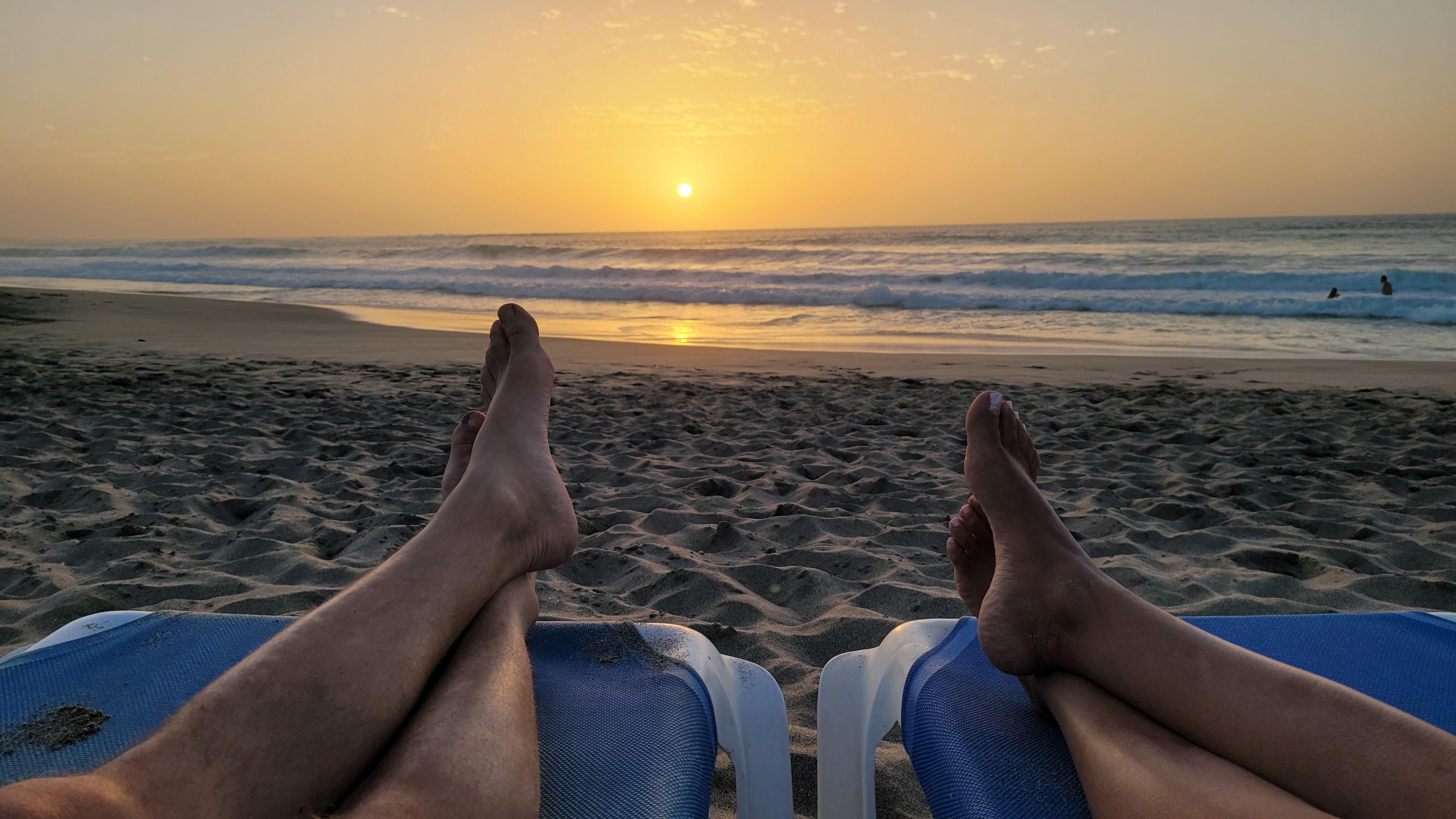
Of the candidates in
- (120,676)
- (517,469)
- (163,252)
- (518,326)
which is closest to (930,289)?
(518,326)

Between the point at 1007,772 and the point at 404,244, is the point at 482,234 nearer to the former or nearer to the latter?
the point at 404,244

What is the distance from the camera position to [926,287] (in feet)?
44.0

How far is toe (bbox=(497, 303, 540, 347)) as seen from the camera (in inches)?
87.0

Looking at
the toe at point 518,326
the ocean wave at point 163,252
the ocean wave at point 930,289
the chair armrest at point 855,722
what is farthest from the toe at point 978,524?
the ocean wave at point 163,252

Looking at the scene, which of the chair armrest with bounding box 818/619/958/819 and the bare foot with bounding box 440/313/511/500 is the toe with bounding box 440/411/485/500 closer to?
the bare foot with bounding box 440/313/511/500

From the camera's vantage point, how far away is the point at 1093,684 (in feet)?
3.60

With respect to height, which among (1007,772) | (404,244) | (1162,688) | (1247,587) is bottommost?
(1247,587)

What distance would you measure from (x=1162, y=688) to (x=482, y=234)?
50127 mm

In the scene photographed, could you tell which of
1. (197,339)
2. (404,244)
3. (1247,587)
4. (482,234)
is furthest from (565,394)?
(482,234)

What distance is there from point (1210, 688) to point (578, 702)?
2.76 feet

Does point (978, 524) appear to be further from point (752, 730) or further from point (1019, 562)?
point (752, 730)

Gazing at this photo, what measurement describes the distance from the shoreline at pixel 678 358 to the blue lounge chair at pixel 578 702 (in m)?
→ 4.86

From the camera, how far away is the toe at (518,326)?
2209 mm

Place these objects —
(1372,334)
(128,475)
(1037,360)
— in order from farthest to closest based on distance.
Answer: (1372,334), (1037,360), (128,475)
